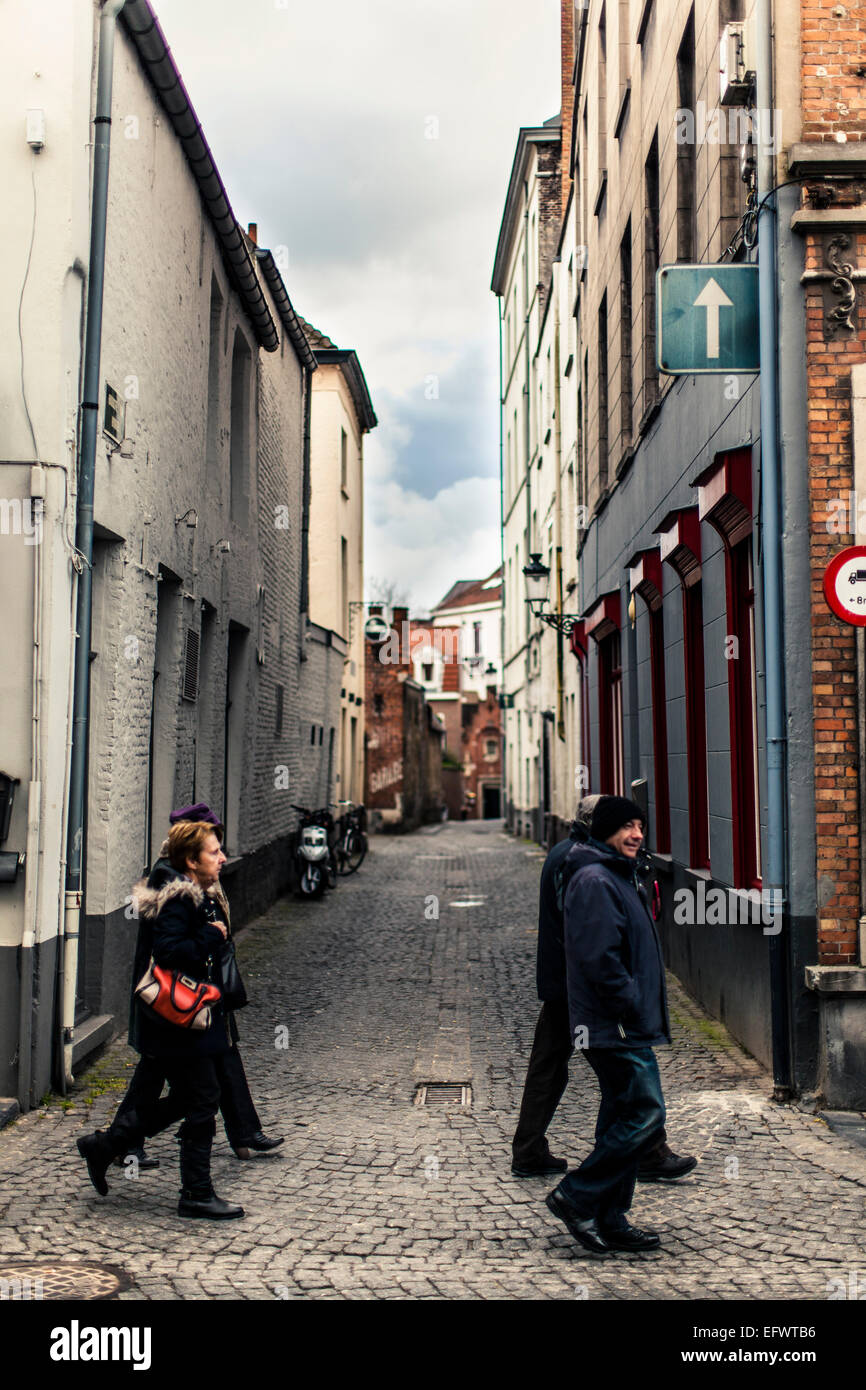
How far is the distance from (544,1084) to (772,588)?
2.93 metres

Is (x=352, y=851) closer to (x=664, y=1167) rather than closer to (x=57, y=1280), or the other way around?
(x=664, y=1167)

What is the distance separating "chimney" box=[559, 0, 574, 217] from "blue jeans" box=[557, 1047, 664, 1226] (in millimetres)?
18860

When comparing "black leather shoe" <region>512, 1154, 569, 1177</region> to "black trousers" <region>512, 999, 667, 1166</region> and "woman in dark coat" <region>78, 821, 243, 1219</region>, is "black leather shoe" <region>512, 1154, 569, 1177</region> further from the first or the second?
"woman in dark coat" <region>78, 821, 243, 1219</region>

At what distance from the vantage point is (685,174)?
10.2 m

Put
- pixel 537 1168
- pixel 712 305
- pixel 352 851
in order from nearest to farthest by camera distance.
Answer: pixel 537 1168, pixel 712 305, pixel 352 851

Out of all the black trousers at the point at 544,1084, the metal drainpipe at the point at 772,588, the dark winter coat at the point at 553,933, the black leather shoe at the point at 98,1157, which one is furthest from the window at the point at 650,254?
the black leather shoe at the point at 98,1157

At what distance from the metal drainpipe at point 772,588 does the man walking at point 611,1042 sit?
207 cm

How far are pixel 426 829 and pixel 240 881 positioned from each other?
2503 cm

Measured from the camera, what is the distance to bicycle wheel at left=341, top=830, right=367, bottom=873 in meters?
19.8

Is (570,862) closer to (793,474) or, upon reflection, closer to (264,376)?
(793,474)

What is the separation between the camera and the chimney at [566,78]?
69.2ft

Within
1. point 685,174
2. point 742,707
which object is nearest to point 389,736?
point 685,174

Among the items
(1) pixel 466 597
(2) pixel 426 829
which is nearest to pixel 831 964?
(2) pixel 426 829

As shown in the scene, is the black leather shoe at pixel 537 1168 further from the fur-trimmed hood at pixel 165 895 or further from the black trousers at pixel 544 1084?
the fur-trimmed hood at pixel 165 895
